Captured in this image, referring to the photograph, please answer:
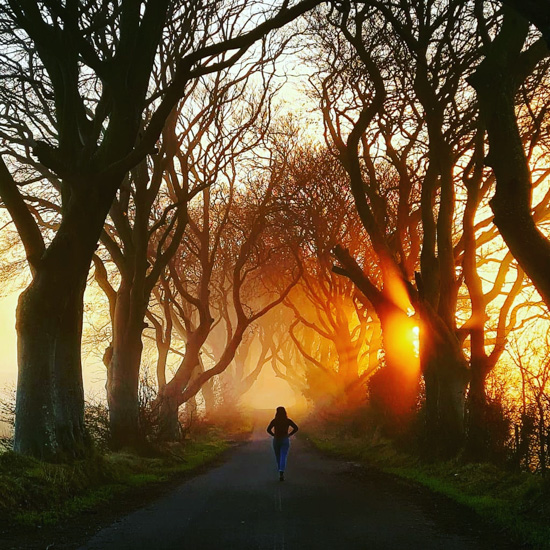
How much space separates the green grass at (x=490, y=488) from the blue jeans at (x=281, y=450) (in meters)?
2.55

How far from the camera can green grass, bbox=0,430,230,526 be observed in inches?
395

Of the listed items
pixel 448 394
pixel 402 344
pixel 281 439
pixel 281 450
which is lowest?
pixel 281 450

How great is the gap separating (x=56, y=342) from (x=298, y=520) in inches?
229

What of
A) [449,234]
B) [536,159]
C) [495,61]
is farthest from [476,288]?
[495,61]

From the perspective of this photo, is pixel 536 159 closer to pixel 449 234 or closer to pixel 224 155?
pixel 449 234

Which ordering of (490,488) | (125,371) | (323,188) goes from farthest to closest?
1. (323,188)
2. (125,371)
3. (490,488)

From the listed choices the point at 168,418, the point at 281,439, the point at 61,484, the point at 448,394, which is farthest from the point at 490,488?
the point at 168,418

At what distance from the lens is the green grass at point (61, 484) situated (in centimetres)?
1003

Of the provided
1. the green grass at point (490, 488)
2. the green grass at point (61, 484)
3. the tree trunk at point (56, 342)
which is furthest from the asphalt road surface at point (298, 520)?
the tree trunk at point (56, 342)

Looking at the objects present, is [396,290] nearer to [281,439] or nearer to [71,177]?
[281,439]

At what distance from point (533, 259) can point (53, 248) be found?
8064mm

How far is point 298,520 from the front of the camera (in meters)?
10.5

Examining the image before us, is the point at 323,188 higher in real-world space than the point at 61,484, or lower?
higher

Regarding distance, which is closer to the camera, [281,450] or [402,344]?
[281,450]
